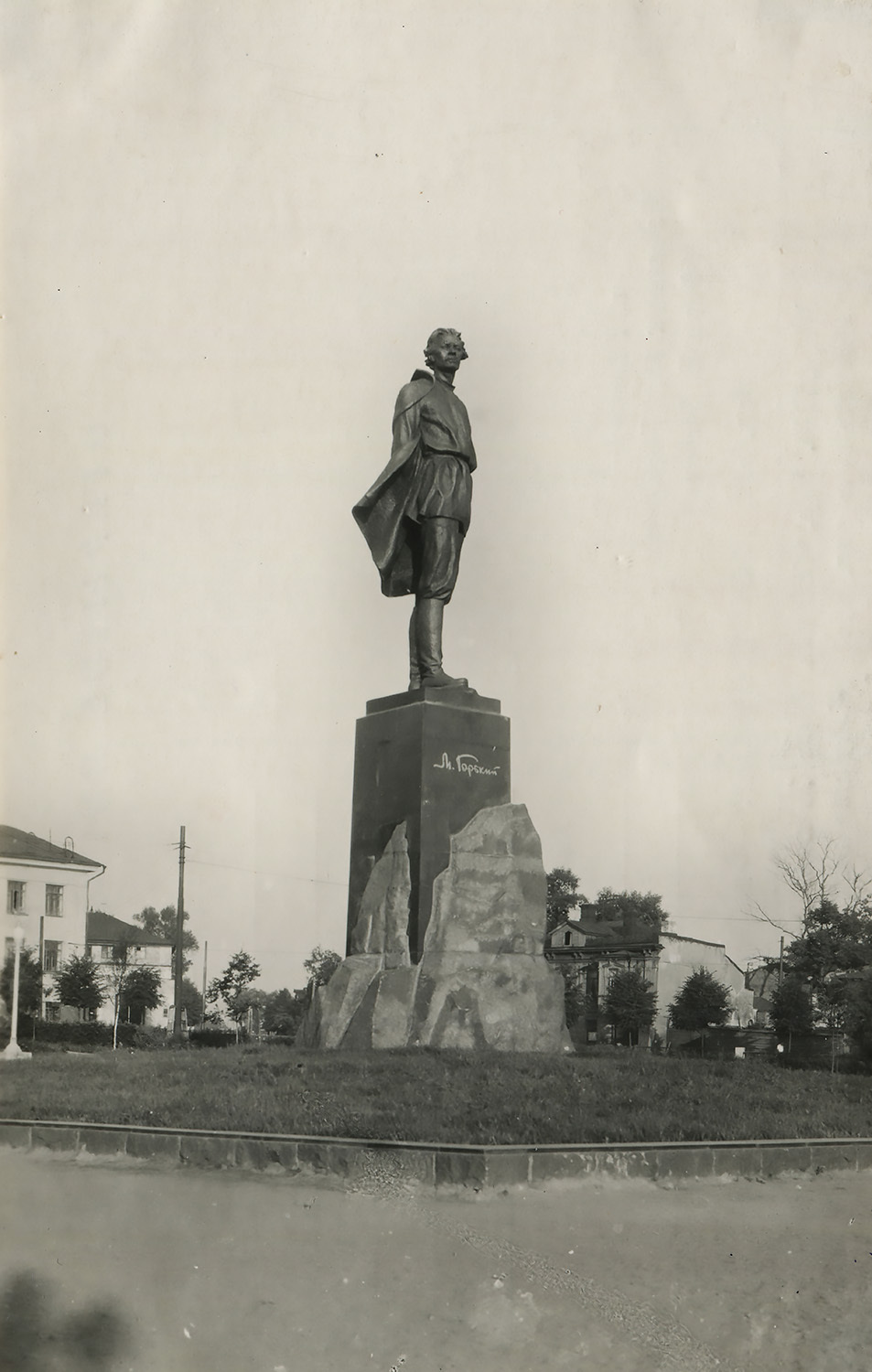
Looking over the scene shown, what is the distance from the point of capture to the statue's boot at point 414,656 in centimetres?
1168

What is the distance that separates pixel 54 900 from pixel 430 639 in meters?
8.34

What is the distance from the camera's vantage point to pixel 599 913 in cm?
6706

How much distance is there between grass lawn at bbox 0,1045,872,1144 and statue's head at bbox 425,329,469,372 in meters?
5.66

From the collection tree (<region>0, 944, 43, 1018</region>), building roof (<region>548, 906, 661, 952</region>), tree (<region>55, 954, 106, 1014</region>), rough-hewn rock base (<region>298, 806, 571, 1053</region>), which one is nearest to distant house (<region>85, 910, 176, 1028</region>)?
tree (<region>55, 954, 106, 1014</region>)

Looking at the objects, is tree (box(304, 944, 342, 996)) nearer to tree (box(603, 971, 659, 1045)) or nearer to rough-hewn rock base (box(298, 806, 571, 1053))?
rough-hewn rock base (box(298, 806, 571, 1053))

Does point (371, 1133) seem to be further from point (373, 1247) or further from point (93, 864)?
point (93, 864)

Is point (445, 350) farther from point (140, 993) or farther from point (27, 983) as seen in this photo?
point (140, 993)

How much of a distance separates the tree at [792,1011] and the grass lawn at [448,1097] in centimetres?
2003

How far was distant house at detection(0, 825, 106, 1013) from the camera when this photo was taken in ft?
42.8

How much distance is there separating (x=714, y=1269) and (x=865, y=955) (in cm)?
1840

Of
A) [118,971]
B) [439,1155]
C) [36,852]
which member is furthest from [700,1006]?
[439,1155]

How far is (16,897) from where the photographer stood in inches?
643

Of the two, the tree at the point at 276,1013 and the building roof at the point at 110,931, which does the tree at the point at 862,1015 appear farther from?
the tree at the point at 276,1013

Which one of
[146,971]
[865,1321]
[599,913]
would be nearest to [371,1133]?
[865,1321]
